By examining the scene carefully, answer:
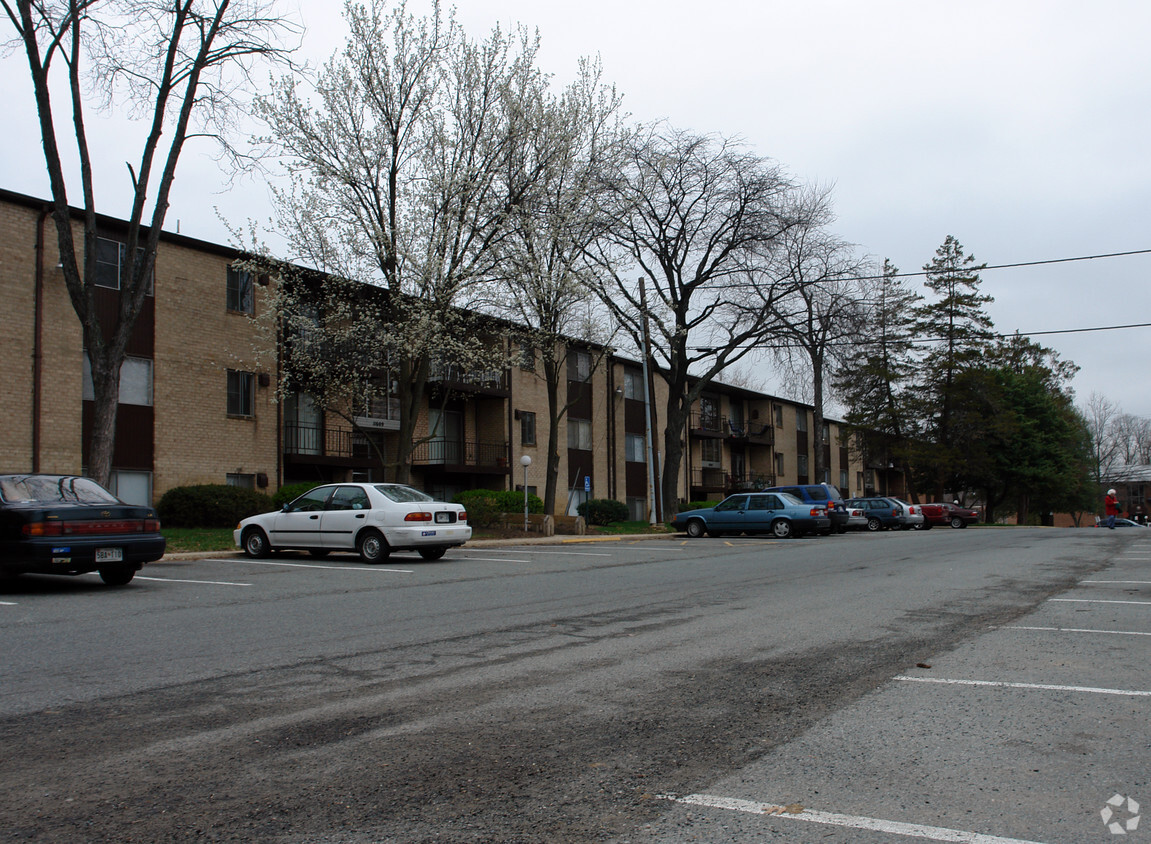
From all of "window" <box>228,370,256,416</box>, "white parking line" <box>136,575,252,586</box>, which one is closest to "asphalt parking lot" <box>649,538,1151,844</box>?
"white parking line" <box>136,575,252,586</box>

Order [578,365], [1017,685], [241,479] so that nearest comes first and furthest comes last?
[1017,685] < [241,479] < [578,365]

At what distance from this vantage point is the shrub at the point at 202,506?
24000 millimetres

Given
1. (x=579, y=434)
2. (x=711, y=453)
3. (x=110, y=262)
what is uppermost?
(x=110, y=262)

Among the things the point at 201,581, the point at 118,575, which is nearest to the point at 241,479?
the point at 201,581

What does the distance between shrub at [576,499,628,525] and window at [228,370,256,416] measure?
13.3 metres

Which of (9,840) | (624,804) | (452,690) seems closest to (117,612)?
(452,690)

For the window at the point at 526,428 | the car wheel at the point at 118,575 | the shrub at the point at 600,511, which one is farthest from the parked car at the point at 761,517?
the car wheel at the point at 118,575

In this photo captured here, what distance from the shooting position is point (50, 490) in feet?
38.4

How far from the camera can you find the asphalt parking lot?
355 centimetres

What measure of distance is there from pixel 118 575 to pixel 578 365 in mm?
28391

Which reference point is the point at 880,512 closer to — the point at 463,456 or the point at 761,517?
the point at 761,517

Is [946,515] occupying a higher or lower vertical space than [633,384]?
lower

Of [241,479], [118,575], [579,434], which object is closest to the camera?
[118,575]

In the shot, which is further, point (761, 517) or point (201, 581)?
point (761, 517)
